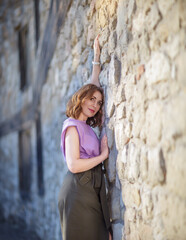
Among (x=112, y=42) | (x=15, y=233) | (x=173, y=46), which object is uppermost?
(x=112, y=42)

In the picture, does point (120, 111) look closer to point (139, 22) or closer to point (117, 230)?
point (139, 22)

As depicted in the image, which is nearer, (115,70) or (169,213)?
(169,213)

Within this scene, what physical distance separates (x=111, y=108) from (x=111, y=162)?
1.34 ft

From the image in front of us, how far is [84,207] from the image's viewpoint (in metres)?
2.26

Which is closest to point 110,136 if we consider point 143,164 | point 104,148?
point 104,148

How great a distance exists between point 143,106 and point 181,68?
430mm

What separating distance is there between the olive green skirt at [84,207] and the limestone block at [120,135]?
→ 34 cm

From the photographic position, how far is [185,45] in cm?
131

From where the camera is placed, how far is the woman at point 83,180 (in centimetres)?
225

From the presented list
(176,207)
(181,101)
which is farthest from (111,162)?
(181,101)

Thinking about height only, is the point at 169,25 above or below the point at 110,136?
above

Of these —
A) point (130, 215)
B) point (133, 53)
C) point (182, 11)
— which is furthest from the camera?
point (130, 215)

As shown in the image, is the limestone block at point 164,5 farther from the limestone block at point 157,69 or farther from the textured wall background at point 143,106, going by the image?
the limestone block at point 157,69

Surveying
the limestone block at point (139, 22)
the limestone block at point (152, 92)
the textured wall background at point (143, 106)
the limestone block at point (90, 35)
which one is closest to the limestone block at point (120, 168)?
the textured wall background at point (143, 106)
